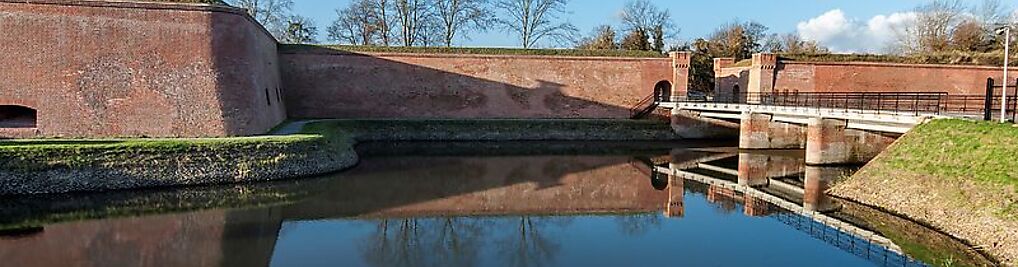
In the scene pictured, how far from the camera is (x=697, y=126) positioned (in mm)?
24125

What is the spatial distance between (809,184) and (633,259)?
Result: 25.2 ft

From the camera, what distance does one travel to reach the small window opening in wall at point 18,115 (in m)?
14.9

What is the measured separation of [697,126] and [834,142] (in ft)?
24.3

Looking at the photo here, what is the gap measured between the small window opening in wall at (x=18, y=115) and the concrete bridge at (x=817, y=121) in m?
Answer: 18.0

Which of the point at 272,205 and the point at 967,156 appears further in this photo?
the point at 272,205

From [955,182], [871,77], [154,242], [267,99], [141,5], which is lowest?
[154,242]

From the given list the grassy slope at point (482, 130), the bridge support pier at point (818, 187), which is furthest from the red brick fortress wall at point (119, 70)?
the bridge support pier at point (818, 187)

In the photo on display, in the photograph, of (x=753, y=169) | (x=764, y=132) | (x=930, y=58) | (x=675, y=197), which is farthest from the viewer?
(x=930, y=58)

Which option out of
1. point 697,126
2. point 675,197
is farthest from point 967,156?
point 697,126

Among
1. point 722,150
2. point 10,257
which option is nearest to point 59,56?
point 10,257

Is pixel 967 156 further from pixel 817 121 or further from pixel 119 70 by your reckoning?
pixel 119 70

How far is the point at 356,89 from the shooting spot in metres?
24.7

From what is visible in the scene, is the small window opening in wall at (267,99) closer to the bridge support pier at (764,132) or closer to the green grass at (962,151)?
the bridge support pier at (764,132)

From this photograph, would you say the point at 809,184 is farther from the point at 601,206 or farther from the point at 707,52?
the point at 707,52
